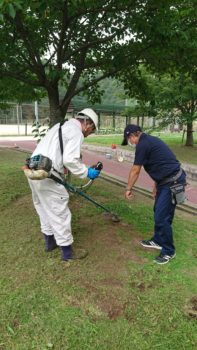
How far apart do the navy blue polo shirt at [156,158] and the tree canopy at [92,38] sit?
116 centimetres

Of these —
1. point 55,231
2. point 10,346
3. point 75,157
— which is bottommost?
point 10,346

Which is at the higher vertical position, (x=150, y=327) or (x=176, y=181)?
(x=176, y=181)

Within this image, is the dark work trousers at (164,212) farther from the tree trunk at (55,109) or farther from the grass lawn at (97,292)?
the tree trunk at (55,109)

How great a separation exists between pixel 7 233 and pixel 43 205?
130cm

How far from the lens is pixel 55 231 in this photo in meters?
3.56

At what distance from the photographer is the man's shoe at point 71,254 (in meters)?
3.73

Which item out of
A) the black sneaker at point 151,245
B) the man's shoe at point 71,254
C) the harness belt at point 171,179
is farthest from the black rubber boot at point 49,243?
the harness belt at point 171,179

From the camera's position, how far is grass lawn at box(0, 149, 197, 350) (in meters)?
2.78

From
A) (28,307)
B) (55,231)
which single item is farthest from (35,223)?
(28,307)

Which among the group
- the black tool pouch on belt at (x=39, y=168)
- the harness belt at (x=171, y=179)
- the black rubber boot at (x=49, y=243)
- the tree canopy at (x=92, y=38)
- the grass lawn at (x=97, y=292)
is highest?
the tree canopy at (x=92, y=38)

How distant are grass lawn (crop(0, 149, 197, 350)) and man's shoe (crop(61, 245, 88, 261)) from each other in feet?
0.25

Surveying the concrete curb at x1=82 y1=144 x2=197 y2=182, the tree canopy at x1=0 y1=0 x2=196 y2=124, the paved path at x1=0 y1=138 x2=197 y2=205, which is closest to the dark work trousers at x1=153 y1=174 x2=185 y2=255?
the tree canopy at x1=0 y1=0 x2=196 y2=124

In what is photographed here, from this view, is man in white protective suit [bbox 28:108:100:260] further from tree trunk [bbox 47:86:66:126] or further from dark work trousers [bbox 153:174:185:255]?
tree trunk [bbox 47:86:66:126]

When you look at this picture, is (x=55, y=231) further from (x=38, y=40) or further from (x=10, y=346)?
(x=38, y=40)
